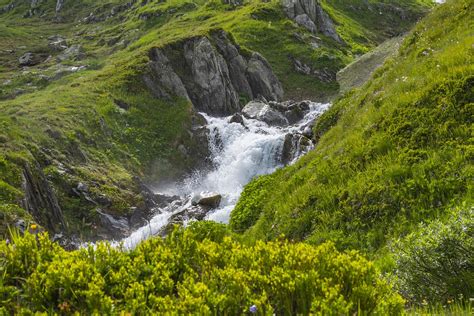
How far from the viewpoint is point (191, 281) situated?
13.7 feet

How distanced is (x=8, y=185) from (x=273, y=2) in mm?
91424

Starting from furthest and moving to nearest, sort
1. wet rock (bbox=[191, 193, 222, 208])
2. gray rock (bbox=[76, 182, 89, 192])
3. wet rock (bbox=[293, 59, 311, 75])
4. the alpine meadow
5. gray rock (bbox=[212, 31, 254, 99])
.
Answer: wet rock (bbox=[293, 59, 311, 75]) < gray rock (bbox=[212, 31, 254, 99]) < wet rock (bbox=[191, 193, 222, 208]) < gray rock (bbox=[76, 182, 89, 192]) < the alpine meadow

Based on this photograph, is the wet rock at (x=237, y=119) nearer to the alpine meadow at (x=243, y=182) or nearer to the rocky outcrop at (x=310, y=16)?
the alpine meadow at (x=243, y=182)

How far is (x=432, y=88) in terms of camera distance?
1102 centimetres

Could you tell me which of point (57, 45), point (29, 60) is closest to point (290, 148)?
point (29, 60)

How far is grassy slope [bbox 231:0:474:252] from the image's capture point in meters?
9.07

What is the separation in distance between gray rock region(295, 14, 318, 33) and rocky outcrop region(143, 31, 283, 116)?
108ft

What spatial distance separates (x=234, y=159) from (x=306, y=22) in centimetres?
6144

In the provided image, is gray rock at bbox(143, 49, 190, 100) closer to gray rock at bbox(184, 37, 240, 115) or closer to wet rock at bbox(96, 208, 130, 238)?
gray rock at bbox(184, 37, 240, 115)

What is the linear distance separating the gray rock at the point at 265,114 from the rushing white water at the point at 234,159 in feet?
5.65

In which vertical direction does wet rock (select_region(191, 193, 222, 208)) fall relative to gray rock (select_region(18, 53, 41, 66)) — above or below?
below

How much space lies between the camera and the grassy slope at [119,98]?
33.3 meters

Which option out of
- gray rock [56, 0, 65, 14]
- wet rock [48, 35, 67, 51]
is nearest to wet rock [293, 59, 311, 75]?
wet rock [48, 35, 67, 51]

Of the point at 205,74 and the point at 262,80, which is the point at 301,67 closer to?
the point at 262,80
